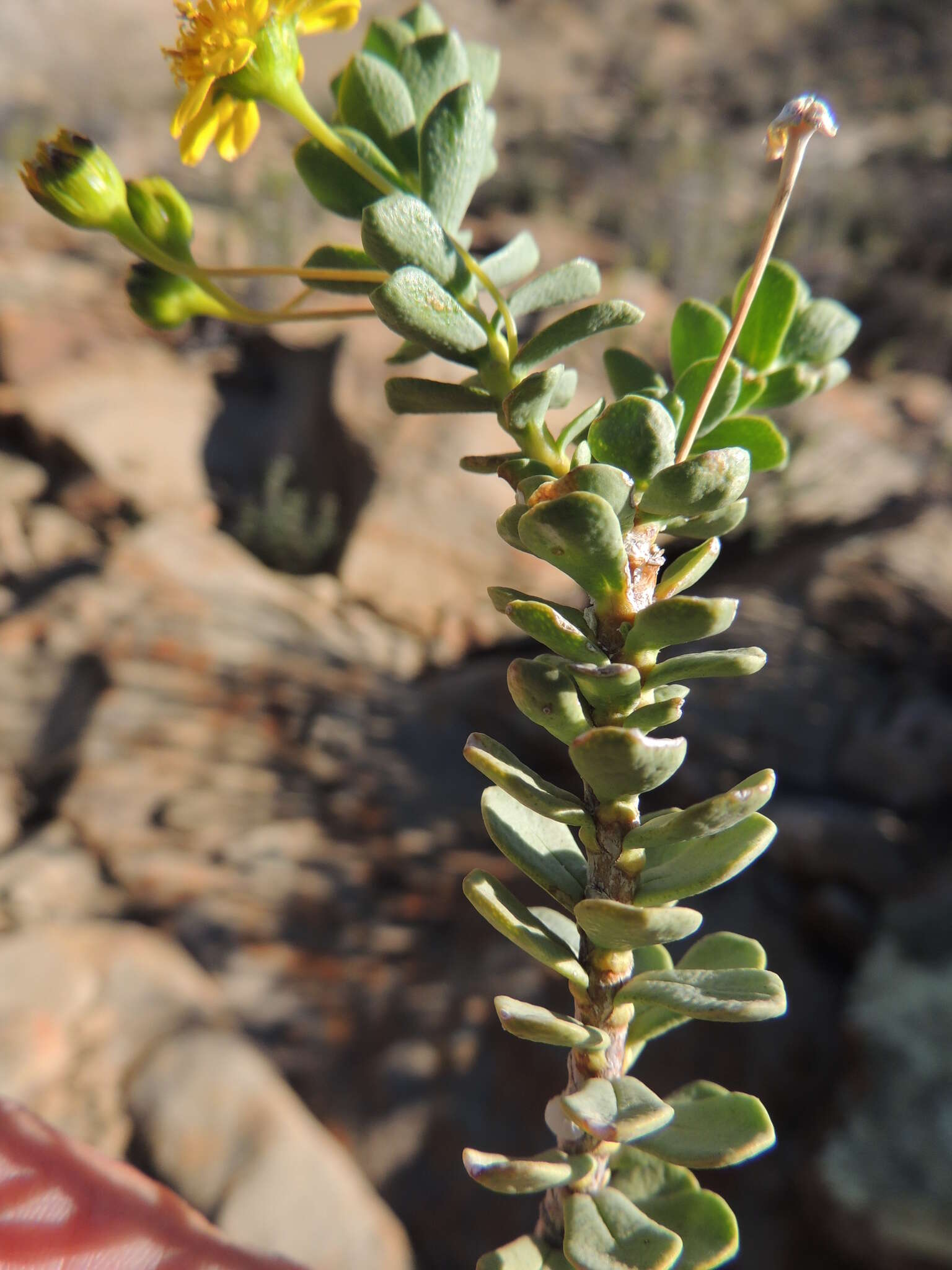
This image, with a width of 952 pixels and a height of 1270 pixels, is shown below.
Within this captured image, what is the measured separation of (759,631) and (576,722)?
255cm

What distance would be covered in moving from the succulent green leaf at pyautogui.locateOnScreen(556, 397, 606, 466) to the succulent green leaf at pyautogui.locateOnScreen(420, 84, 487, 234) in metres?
0.15

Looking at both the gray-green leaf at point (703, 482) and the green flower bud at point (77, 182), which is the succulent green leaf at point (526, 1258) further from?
the green flower bud at point (77, 182)

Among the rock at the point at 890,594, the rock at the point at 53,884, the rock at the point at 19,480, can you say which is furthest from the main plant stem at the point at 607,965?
the rock at the point at 19,480

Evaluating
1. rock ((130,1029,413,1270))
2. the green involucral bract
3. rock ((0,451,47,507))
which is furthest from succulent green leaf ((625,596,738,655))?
rock ((0,451,47,507))

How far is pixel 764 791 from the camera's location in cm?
51

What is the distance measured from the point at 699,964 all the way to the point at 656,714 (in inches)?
10.0

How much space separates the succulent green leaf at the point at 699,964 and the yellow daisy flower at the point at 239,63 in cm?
64

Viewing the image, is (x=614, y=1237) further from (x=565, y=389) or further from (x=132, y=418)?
(x=132, y=418)

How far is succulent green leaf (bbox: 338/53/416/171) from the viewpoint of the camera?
581 millimetres

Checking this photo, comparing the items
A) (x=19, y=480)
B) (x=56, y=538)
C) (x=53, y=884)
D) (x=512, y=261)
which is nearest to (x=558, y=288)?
(x=512, y=261)

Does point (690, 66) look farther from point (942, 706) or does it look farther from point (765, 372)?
point (765, 372)

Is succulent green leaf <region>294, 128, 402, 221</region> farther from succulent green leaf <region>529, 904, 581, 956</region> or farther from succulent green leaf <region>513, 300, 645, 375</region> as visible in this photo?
succulent green leaf <region>529, 904, 581, 956</region>

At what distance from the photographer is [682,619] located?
476mm

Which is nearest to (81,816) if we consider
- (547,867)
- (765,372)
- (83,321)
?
(547,867)
